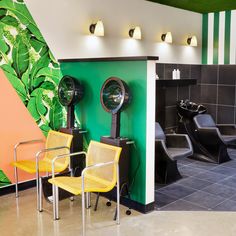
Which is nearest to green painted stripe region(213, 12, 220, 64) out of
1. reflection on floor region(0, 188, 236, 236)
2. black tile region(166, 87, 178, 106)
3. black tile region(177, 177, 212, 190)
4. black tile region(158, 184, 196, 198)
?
black tile region(166, 87, 178, 106)

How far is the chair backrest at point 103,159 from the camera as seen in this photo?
10.6 ft

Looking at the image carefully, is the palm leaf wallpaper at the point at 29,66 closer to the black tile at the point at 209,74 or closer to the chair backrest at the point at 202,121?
the chair backrest at the point at 202,121

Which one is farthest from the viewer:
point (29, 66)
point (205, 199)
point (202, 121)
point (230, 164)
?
point (202, 121)

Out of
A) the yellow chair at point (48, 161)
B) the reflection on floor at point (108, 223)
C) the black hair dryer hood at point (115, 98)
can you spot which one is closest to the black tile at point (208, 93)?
the reflection on floor at point (108, 223)

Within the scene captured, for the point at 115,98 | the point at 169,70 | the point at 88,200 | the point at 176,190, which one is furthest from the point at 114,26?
the point at 88,200

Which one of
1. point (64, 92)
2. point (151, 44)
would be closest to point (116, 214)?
point (64, 92)

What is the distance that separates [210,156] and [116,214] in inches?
104

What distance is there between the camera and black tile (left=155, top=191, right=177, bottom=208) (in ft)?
12.4

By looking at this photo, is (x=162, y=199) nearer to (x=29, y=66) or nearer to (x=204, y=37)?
(x=29, y=66)

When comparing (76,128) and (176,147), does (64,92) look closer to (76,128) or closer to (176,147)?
(76,128)

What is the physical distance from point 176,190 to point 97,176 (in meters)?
1.28

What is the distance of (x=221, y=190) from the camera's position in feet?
13.9

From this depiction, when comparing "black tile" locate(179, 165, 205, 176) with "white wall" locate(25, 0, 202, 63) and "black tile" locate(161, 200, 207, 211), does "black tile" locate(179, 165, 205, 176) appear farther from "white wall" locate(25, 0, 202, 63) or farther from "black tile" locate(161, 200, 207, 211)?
"white wall" locate(25, 0, 202, 63)

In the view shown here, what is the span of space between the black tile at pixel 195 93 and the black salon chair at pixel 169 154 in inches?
81.6
